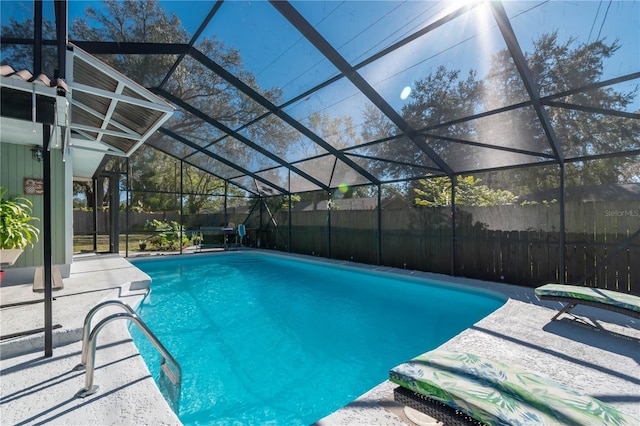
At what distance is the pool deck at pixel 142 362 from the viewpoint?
189 centimetres

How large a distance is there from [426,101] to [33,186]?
7.21 meters

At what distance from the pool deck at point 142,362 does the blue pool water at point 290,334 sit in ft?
2.47

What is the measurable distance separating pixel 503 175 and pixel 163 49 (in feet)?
31.9

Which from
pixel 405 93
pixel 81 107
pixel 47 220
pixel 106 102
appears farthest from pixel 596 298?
pixel 81 107

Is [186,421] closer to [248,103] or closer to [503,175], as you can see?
[248,103]

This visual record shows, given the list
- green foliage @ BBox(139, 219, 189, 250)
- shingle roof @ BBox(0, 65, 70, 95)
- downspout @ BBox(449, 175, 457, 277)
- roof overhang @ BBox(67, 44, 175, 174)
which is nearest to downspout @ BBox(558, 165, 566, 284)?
downspout @ BBox(449, 175, 457, 277)

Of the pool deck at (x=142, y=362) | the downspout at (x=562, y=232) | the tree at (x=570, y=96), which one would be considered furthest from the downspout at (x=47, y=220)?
the downspout at (x=562, y=232)

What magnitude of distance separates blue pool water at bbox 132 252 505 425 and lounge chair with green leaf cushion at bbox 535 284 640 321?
4.40 feet

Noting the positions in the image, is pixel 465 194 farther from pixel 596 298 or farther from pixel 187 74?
pixel 187 74

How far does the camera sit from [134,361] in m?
2.57

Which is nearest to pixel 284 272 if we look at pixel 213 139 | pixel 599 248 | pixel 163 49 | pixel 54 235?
pixel 213 139

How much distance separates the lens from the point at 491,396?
161 centimetres

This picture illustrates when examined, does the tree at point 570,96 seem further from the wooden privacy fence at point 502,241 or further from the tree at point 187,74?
the tree at point 187,74

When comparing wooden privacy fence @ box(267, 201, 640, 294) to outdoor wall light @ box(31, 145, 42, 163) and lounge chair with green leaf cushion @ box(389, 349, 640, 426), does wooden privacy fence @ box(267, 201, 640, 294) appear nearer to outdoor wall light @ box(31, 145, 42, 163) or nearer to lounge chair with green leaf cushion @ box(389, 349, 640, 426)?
lounge chair with green leaf cushion @ box(389, 349, 640, 426)
